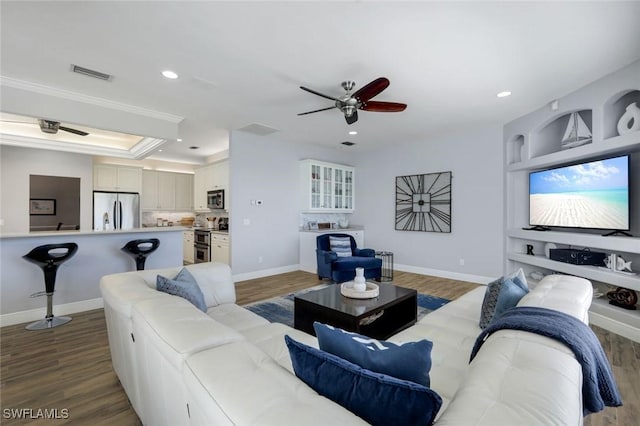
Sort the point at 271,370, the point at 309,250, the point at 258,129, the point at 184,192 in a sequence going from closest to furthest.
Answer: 1. the point at 271,370
2. the point at 258,129
3. the point at 309,250
4. the point at 184,192

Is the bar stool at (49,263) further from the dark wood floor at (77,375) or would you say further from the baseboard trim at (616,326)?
the baseboard trim at (616,326)

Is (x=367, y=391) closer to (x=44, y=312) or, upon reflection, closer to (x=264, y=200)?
(x=44, y=312)

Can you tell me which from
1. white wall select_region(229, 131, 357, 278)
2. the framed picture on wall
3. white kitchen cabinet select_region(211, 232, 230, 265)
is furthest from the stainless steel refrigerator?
white wall select_region(229, 131, 357, 278)

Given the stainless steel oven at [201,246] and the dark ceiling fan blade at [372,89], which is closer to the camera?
the dark ceiling fan blade at [372,89]

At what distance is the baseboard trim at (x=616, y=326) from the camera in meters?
2.78

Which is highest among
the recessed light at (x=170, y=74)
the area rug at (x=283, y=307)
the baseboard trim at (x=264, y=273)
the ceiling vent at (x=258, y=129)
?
the ceiling vent at (x=258, y=129)

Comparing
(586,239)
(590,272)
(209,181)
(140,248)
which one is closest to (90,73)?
(140,248)

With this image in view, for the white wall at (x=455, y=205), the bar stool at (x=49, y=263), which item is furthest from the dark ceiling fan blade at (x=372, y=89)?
the bar stool at (x=49, y=263)

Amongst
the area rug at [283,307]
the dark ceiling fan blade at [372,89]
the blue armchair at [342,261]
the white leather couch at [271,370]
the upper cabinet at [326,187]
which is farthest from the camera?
the upper cabinet at [326,187]

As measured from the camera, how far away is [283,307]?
3.64 metres

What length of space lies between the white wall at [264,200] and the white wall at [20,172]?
11.3 ft

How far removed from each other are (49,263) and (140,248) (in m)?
0.85

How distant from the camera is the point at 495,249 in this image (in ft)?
15.6

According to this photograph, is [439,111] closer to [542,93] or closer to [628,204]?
[542,93]
